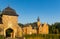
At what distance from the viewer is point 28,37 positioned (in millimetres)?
35062

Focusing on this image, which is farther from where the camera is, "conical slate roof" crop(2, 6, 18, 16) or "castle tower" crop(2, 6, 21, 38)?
"conical slate roof" crop(2, 6, 18, 16)

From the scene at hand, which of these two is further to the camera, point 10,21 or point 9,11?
point 9,11

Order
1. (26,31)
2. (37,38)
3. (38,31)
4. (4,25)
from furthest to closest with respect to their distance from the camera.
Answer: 1. (38,31)
2. (26,31)
3. (4,25)
4. (37,38)

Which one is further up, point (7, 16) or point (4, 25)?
point (7, 16)

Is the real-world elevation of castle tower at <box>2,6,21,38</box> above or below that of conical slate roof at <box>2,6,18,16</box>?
below

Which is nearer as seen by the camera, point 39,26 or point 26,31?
point 26,31

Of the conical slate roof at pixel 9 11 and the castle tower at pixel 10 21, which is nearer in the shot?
the castle tower at pixel 10 21

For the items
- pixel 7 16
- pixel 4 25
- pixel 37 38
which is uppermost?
pixel 7 16

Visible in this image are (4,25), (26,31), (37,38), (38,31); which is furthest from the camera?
(38,31)

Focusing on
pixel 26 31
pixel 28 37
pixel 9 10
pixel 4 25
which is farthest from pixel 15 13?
pixel 28 37

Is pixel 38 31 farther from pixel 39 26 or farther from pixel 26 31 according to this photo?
pixel 26 31

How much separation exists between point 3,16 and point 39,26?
27.3 meters

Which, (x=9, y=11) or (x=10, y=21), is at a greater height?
(x=9, y=11)

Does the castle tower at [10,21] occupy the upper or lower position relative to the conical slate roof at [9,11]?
lower
